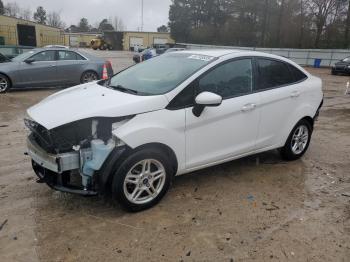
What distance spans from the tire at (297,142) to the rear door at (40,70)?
890cm

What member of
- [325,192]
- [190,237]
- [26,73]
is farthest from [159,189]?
[26,73]

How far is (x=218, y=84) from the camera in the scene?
432 centimetres

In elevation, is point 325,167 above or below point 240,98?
below

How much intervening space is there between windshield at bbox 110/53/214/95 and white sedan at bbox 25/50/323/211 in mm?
14

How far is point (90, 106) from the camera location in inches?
144

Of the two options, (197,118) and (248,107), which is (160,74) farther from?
(248,107)

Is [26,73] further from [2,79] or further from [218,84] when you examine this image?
[218,84]

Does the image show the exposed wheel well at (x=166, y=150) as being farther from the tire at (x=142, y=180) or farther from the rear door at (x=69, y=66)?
the rear door at (x=69, y=66)

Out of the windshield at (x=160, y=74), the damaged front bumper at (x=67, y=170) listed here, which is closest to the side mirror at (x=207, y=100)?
the windshield at (x=160, y=74)

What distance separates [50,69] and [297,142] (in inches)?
356

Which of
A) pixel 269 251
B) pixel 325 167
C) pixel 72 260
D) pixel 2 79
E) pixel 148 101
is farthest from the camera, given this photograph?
pixel 2 79

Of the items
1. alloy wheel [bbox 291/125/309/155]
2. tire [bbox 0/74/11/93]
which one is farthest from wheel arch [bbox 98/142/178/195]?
tire [bbox 0/74/11/93]

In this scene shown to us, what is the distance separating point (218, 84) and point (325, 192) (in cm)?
193

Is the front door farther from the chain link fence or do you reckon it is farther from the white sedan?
the chain link fence
